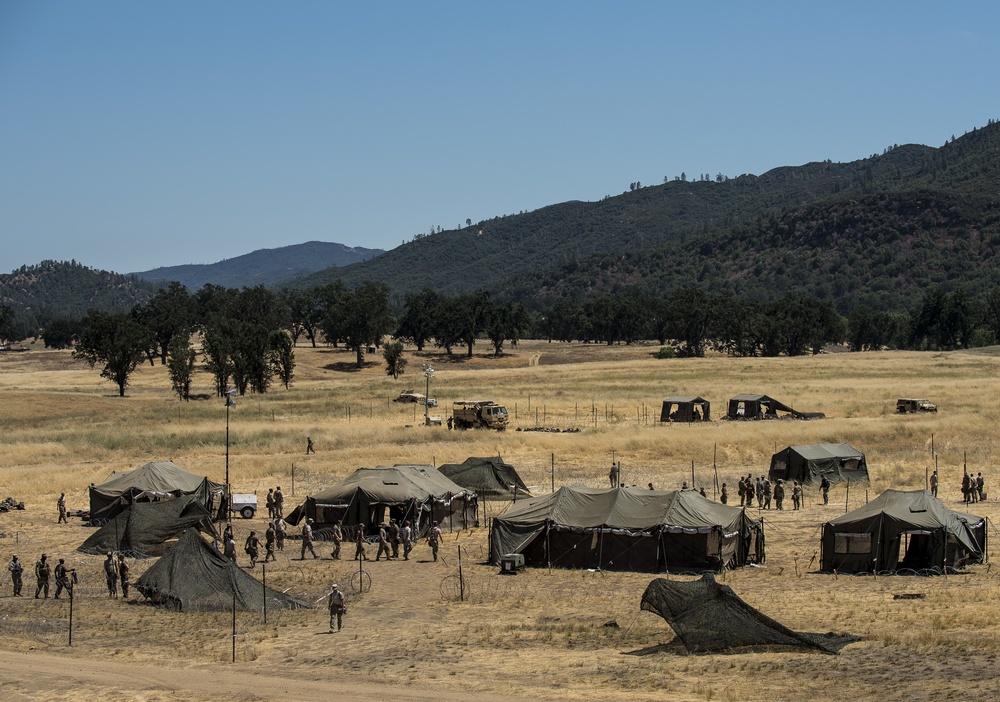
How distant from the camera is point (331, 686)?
20.4m

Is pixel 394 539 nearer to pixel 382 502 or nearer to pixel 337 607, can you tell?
pixel 382 502

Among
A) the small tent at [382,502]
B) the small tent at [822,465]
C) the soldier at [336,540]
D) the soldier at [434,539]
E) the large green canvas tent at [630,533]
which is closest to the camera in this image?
the large green canvas tent at [630,533]

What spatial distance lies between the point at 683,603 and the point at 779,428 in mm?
41040

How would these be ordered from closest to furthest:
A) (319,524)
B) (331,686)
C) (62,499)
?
(331,686), (319,524), (62,499)

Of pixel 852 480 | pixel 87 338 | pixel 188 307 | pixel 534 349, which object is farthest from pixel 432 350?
pixel 852 480

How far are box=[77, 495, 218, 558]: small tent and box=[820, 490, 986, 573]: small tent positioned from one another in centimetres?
2040

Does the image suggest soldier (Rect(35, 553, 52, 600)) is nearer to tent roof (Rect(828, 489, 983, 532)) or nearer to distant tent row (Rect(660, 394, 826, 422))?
tent roof (Rect(828, 489, 983, 532))

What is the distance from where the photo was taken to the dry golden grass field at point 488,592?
20.3 meters

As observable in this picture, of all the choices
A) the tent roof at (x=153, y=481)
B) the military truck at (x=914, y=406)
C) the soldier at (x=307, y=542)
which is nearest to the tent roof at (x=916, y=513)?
the soldier at (x=307, y=542)

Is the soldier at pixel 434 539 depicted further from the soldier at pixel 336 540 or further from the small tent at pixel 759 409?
the small tent at pixel 759 409

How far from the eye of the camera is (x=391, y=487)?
37844 millimetres

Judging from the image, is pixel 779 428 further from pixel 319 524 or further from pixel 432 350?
pixel 432 350

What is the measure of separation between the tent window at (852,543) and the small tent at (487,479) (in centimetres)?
1554

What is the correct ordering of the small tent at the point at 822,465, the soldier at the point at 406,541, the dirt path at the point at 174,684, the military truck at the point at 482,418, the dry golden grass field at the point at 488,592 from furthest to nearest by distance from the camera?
1. the military truck at the point at 482,418
2. the small tent at the point at 822,465
3. the soldier at the point at 406,541
4. the dry golden grass field at the point at 488,592
5. the dirt path at the point at 174,684
